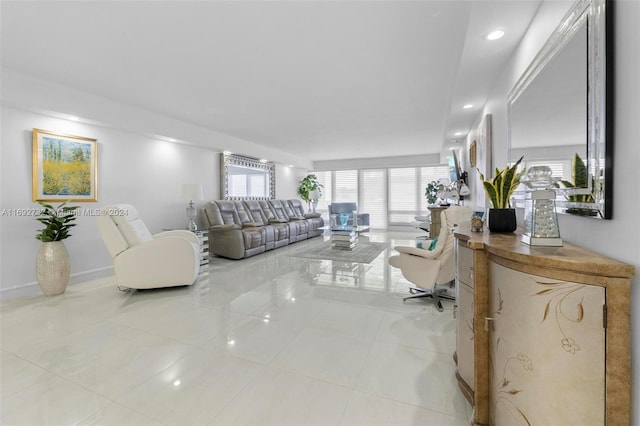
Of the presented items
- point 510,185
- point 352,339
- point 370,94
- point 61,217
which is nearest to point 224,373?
point 352,339

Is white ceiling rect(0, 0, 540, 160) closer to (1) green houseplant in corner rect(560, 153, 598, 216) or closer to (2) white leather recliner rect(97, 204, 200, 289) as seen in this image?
(1) green houseplant in corner rect(560, 153, 598, 216)

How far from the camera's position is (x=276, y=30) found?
2.39 m

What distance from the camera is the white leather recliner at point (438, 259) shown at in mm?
2568

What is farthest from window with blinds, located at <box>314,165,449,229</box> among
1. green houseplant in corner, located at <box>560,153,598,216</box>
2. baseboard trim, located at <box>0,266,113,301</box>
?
green houseplant in corner, located at <box>560,153,598,216</box>

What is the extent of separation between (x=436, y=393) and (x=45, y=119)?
5197 mm

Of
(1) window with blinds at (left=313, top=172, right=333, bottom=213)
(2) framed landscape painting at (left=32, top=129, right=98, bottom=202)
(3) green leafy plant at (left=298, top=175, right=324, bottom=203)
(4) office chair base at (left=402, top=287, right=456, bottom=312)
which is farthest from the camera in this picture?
(1) window with blinds at (left=313, top=172, right=333, bottom=213)

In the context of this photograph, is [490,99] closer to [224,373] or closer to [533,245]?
[533,245]

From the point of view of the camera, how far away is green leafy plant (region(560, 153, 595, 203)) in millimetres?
1197

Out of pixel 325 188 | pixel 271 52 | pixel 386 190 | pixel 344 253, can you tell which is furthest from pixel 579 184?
pixel 325 188

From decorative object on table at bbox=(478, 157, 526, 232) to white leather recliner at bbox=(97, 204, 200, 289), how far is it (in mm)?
3294

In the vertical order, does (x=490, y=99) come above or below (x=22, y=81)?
below

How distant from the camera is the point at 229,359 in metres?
1.99

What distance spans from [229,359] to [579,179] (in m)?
2.26

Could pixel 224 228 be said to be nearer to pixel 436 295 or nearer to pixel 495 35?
pixel 436 295
